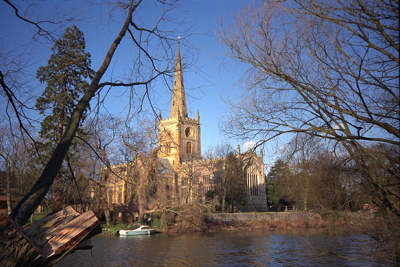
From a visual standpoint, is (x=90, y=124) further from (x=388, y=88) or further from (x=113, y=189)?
(x=113, y=189)

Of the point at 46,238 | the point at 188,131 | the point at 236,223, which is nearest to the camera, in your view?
the point at 46,238

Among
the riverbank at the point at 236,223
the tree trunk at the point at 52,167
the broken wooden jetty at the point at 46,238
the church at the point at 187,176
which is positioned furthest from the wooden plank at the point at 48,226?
the riverbank at the point at 236,223

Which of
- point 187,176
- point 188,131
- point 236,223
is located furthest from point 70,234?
point 188,131

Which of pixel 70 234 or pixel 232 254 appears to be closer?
pixel 70 234

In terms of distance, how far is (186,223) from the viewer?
97.6 ft

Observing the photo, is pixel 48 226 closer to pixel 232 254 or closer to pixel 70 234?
pixel 70 234

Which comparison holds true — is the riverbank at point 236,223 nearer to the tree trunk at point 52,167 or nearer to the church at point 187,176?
the church at point 187,176

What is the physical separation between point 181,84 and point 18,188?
27.4 metres

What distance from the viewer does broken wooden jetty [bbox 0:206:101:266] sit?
368 cm

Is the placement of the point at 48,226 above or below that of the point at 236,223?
above

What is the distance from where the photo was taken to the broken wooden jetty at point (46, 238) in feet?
12.1

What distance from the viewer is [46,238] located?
4.09 m

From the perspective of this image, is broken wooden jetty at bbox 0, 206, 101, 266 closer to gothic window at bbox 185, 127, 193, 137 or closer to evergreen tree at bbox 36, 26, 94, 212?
evergreen tree at bbox 36, 26, 94, 212

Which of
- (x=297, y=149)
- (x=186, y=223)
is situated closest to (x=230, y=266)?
(x=297, y=149)
